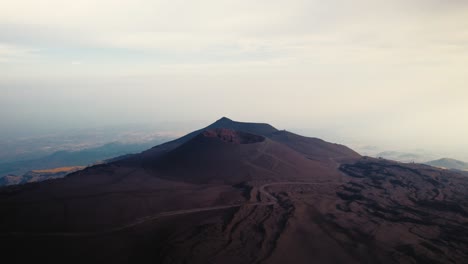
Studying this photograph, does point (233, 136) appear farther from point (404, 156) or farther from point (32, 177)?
point (404, 156)

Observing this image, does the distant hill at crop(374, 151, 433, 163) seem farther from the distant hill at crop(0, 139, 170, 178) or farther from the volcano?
the distant hill at crop(0, 139, 170, 178)

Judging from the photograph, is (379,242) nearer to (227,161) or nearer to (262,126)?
(227,161)

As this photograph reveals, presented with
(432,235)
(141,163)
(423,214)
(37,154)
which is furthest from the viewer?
(37,154)

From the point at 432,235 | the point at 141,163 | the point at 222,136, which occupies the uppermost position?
the point at 222,136

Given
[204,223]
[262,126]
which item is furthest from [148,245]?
[262,126]

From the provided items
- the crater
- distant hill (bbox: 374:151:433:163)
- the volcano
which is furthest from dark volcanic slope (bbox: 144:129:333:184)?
distant hill (bbox: 374:151:433:163)

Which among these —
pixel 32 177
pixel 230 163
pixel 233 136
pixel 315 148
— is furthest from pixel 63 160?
pixel 230 163

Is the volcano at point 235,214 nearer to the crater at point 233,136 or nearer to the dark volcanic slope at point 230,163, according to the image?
the dark volcanic slope at point 230,163

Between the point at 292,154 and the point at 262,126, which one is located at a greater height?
the point at 262,126

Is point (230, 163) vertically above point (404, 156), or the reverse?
point (230, 163)
